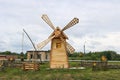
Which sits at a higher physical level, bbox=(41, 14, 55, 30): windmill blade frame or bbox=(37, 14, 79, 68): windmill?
bbox=(41, 14, 55, 30): windmill blade frame

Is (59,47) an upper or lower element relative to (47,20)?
lower

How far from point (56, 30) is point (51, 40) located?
4.35ft

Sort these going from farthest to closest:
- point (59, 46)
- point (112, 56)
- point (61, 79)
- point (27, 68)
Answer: point (112, 56) < point (59, 46) < point (27, 68) < point (61, 79)

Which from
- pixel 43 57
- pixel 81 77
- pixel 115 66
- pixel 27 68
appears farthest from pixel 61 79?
pixel 43 57

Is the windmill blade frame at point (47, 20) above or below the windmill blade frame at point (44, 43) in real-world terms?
above

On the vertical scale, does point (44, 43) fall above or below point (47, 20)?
below

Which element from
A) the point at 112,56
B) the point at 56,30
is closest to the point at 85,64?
the point at 56,30

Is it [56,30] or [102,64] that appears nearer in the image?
[102,64]

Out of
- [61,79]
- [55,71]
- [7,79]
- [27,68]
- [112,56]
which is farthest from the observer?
[112,56]

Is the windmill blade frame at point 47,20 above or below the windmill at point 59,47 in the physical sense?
above

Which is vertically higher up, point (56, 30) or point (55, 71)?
point (56, 30)

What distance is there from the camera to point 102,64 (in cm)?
3522

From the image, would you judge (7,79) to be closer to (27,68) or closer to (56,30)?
(27,68)

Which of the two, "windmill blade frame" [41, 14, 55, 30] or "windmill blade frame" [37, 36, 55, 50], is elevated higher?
"windmill blade frame" [41, 14, 55, 30]
